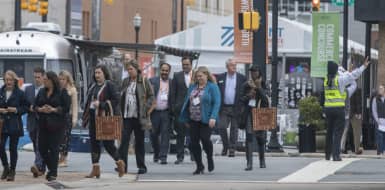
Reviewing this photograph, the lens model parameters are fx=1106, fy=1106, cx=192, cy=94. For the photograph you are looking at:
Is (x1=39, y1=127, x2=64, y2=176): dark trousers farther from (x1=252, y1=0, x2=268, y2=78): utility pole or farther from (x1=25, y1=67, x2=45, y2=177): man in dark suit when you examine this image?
(x1=252, y1=0, x2=268, y2=78): utility pole

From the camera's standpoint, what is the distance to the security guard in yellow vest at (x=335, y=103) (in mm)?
19969

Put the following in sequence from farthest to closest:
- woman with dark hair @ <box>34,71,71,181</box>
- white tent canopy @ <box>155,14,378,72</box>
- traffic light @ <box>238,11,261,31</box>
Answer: white tent canopy @ <box>155,14,378,72</box> < traffic light @ <box>238,11,261,31</box> < woman with dark hair @ <box>34,71,71,181</box>

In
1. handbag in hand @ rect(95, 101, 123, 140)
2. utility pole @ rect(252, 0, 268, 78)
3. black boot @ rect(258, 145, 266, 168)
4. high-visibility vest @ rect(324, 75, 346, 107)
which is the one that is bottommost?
black boot @ rect(258, 145, 266, 168)

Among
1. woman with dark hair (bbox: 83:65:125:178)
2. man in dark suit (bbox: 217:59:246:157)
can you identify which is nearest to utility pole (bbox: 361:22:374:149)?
man in dark suit (bbox: 217:59:246:157)

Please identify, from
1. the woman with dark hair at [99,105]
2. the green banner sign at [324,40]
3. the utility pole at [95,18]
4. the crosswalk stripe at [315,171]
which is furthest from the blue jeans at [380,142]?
the utility pole at [95,18]

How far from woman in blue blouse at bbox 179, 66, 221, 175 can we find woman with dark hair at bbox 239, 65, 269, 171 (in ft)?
3.80

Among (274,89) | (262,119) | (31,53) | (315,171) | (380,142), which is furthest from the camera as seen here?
(31,53)

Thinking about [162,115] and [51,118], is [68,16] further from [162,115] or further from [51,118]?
[51,118]

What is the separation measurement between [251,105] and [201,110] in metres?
1.63

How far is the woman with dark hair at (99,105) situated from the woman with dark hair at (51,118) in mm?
427

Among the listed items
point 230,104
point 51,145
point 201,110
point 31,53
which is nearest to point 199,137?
point 201,110

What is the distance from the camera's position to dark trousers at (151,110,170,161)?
19609mm

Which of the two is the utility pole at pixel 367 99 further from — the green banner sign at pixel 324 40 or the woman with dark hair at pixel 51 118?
the woman with dark hair at pixel 51 118

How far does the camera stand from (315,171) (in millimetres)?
18156
